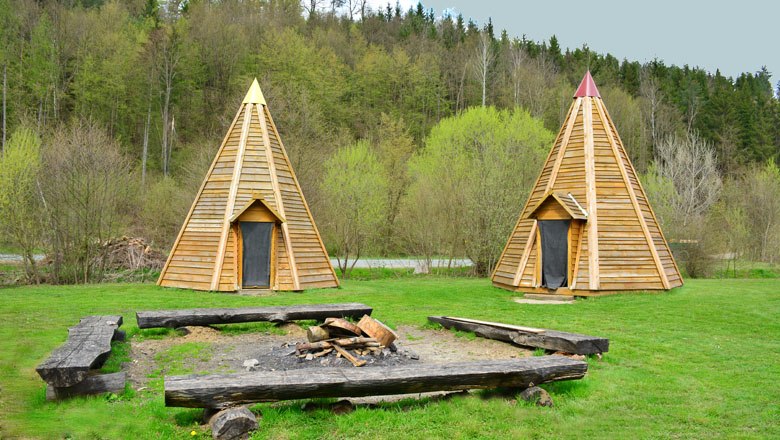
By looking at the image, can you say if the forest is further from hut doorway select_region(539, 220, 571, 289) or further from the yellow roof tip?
hut doorway select_region(539, 220, 571, 289)

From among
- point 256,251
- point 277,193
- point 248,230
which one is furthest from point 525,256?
point 248,230

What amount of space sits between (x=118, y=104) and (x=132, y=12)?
835 inches

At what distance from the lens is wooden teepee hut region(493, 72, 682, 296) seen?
1566 centimetres

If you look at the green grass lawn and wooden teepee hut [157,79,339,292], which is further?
wooden teepee hut [157,79,339,292]

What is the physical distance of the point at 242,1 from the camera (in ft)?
186

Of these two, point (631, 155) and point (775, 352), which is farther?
point (631, 155)

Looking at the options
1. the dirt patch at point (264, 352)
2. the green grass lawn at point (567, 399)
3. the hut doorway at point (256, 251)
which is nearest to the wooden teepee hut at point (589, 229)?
the green grass lawn at point (567, 399)

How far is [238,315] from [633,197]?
11459 millimetres

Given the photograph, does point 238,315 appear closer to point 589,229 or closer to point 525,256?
point 525,256

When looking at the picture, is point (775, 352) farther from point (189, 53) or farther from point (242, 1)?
point (242, 1)

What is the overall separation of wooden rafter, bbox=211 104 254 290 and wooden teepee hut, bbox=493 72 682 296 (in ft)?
26.6

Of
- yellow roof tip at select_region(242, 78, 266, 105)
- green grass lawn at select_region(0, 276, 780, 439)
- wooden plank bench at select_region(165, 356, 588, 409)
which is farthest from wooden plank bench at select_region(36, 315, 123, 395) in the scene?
yellow roof tip at select_region(242, 78, 266, 105)

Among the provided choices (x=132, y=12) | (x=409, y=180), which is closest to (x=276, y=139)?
(x=409, y=180)

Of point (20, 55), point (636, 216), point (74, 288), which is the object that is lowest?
point (74, 288)
